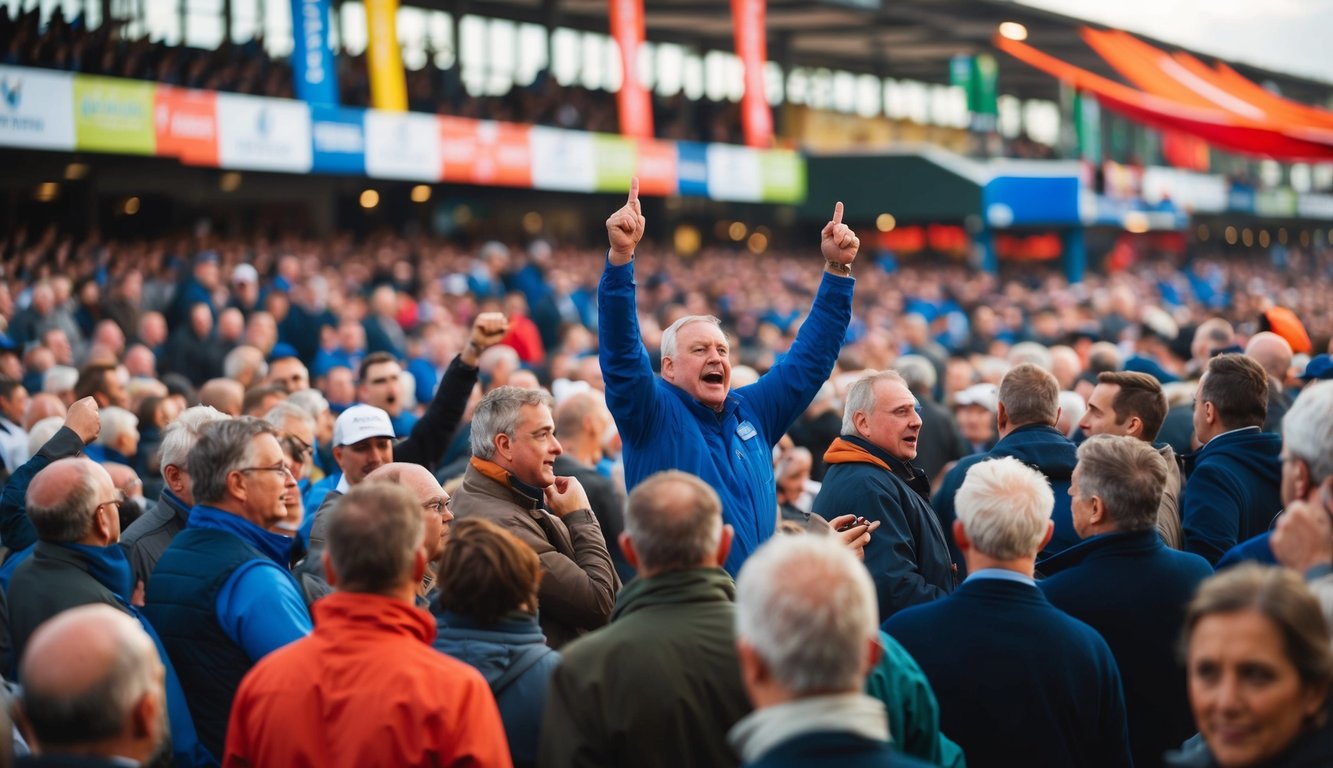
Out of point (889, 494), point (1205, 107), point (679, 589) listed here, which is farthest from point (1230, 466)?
point (1205, 107)

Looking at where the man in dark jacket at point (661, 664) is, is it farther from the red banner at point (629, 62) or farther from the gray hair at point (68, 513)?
the red banner at point (629, 62)

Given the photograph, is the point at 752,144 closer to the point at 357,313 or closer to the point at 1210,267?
the point at 357,313

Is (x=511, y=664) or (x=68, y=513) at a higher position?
(x=68, y=513)

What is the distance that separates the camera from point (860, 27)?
35.2 metres

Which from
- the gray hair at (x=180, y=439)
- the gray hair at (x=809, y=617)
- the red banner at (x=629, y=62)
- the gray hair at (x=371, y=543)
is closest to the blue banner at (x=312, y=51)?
the red banner at (x=629, y=62)

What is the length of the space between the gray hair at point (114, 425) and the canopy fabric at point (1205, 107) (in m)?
13.9

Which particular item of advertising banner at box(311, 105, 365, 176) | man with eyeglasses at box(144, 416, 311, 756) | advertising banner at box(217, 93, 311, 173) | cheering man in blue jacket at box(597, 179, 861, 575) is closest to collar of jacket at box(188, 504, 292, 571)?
man with eyeglasses at box(144, 416, 311, 756)

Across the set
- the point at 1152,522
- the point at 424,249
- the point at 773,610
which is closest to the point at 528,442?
the point at 1152,522

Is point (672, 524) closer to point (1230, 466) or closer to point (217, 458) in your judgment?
point (217, 458)

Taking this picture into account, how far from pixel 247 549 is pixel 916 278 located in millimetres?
24924

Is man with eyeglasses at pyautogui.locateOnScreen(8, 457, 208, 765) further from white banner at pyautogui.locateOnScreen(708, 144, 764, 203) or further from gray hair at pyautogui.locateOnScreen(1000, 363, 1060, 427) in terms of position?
white banner at pyautogui.locateOnScreen(708, 144, 764, 203)

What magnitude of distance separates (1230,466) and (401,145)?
53.8ft

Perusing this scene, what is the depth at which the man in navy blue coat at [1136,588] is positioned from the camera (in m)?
4.09

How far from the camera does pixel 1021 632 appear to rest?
141 inches
